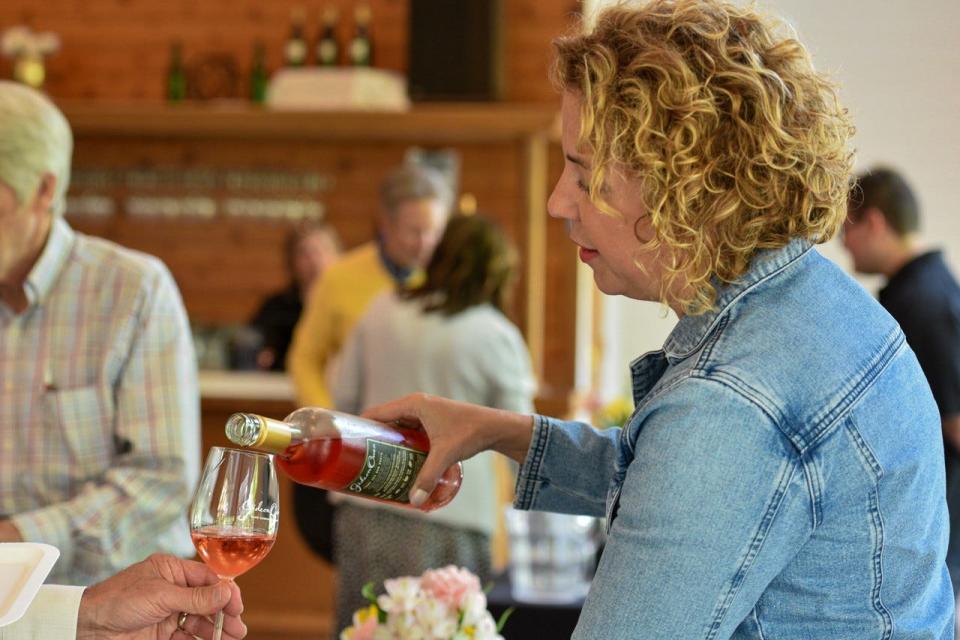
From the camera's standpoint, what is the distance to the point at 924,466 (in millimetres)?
1179

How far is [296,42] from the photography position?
20.6ft

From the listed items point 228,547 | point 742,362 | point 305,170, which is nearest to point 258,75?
point 305,170

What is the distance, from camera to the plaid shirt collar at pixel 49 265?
80.8 inches

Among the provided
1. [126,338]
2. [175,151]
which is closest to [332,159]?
[175,151]

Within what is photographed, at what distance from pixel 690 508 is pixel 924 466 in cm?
28

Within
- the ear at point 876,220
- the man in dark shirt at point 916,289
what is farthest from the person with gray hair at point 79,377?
the ear at point 876,220

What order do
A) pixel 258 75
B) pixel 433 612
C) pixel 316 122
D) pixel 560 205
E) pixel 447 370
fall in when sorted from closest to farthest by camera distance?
1. pixel 560 205
2. pixel 433 612
3. pixel 447 370
4. pixel 316 122
5. pixel 258 75

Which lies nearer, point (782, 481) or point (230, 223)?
point (782, 481)

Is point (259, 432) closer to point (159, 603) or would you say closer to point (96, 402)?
point (159, 603)

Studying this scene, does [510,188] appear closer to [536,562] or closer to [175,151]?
[175,151]

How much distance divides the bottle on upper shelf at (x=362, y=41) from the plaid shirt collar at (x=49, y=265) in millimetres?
4249

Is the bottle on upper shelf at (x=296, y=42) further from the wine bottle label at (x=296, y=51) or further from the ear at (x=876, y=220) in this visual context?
the ear at (x=876, y=220)

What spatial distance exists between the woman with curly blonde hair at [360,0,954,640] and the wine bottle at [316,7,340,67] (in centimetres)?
511

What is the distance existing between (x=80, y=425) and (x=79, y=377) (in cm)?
8
